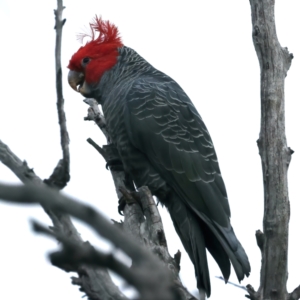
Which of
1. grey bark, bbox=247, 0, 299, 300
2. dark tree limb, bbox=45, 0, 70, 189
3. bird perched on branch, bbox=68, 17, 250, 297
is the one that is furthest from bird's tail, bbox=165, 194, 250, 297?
dark tree limb, bbox=45, 0, 70, 189

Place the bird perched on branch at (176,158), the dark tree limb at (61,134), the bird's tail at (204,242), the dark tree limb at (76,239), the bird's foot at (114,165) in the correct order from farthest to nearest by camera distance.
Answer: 1. the bird's foot at (114,165)
2. the bird perched on branch at (176,158)
3. the bird's tail at (204,242)
4. the dark tree limb at (76,239)
5. the dark tree limb at (61,134)

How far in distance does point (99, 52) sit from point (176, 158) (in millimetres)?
2247

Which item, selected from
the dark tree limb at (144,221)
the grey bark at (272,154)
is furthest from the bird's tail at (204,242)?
the grey bark at (272,154)

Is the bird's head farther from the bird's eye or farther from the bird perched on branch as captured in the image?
the bird perched on branch

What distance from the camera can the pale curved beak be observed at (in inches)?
293

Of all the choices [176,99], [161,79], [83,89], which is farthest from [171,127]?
[83,89]

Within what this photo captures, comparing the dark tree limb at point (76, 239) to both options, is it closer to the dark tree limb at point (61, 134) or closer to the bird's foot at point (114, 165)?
the dark tree limb at point (61, 134)


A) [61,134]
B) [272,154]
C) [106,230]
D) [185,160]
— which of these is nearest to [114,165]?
[185,160]

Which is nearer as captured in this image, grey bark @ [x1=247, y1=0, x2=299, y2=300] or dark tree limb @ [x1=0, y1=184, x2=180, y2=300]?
dark tree limb @ [x1=0, y1=184, x2=180, y2=300]

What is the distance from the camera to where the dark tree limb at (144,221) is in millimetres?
4059

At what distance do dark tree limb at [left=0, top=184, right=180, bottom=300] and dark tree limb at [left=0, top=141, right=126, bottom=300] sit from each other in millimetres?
1413

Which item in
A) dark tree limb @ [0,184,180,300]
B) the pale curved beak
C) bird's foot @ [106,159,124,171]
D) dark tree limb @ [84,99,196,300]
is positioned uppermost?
the pale curved beak

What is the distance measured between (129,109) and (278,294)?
318 cm

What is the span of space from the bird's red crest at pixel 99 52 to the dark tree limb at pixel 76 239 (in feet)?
14.3
